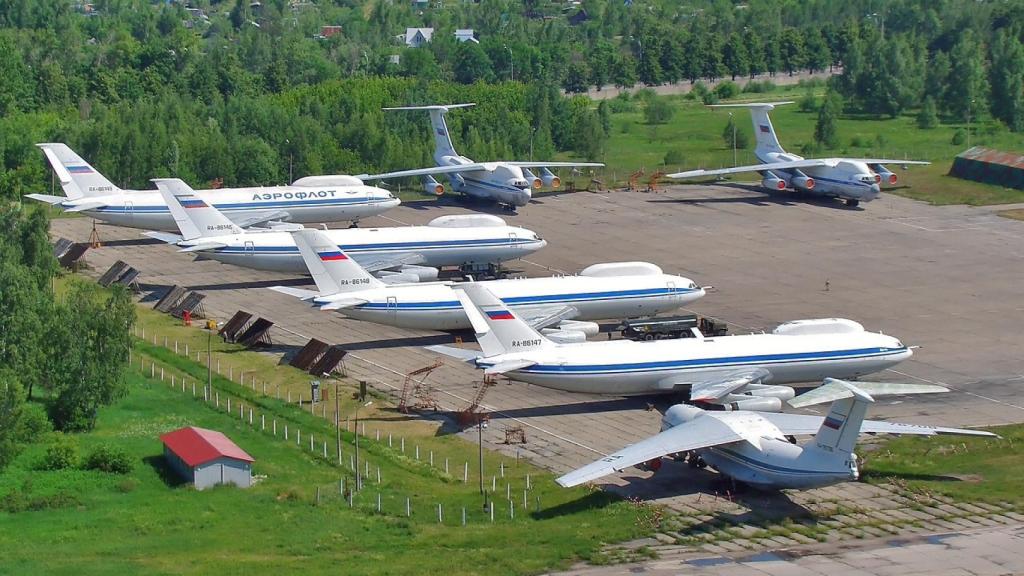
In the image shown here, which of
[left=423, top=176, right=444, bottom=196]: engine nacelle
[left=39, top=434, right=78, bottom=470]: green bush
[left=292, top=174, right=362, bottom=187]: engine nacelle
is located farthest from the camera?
[left=423, top=176, right=444, bottom=196]: engine nacelle

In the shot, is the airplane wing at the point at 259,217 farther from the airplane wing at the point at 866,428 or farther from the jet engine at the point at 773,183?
the airplane wing at the point at 866,428

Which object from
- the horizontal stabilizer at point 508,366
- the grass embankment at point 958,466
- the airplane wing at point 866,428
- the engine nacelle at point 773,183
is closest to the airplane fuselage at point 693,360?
the horizontal stabilizer at point 508,366

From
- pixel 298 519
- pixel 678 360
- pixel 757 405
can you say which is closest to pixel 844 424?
pixel 757 405

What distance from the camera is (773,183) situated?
477 ft

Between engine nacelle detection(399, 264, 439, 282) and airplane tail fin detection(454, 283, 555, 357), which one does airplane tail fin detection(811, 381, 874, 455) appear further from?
engine nacelle detection(399, 264, 439, 282)

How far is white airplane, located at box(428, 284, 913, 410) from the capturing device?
260 feet

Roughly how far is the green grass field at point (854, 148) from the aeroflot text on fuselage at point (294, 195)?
3420 centimetres

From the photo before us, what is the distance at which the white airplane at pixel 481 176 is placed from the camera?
14025 cm

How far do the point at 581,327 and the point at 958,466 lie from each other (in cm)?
2489

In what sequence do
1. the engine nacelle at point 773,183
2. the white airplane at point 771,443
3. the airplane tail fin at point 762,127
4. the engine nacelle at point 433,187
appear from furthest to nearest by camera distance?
the airplane tail fin at point 762,127 < the engine nacelle at point 433,187 < the engine nacelle at point 773,183 < the white airplane at point 771,443

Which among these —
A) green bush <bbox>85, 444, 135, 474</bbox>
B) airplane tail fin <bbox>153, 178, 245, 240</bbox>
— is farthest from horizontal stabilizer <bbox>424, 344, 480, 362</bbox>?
airplane tail fin <bbox>153, 178, 245, 240</bbox>

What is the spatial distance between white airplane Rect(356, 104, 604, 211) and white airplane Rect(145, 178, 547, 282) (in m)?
23.9

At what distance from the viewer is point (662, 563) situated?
6228 cm

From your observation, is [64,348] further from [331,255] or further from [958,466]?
[958,466]
